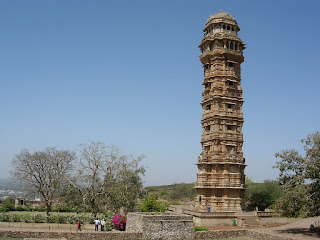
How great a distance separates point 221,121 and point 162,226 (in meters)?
17.7

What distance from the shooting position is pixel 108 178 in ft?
133

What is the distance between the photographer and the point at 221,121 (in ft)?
136

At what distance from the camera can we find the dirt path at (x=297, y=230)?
2823cm

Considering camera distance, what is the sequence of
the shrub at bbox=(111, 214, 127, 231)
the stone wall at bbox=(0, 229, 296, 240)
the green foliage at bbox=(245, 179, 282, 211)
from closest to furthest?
the stone wall at bbox=(0, 229, 296, 240)
the shrub at bbox=(111, 214, 127, 231)
the green foliage at bbox=(245, 179, 282, 211)

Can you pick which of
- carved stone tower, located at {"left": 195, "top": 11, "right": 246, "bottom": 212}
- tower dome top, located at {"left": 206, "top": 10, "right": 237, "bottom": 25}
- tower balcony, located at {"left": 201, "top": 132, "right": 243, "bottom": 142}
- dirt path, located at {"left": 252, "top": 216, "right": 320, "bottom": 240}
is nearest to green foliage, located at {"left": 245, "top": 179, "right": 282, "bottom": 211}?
dirt path, located at {"left": 252, "top": 216, "right": 320, "bottom": 240}

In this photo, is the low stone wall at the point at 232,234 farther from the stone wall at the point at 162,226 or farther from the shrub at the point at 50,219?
the shrub at the point at 50,219

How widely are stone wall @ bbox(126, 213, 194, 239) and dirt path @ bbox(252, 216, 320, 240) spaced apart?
315 inches

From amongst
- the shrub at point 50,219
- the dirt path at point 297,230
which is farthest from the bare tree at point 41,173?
the dirt path at point 297,230

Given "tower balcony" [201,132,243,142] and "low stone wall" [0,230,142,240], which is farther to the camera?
"tower balcony" [201,132,243,142]

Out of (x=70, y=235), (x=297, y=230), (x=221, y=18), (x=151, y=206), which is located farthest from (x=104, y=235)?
(x=221, y=18)

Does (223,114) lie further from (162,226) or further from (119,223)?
(119,223)

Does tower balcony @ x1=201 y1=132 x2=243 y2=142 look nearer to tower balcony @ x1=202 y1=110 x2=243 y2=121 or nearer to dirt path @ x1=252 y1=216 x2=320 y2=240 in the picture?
tower balcony @ x1=202 y1=110 x2=243 y2=121

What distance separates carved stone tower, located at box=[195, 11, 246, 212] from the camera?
39.8 m

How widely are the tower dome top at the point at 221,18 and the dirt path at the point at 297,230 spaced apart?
87.1 feet
